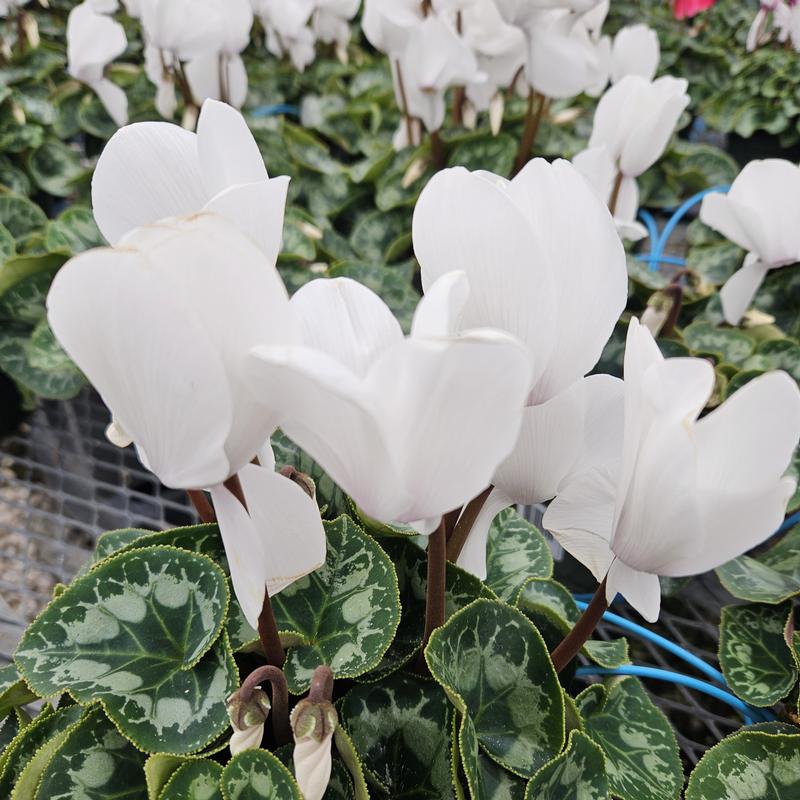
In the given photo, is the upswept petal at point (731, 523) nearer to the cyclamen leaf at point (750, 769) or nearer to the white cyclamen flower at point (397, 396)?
the white cyclamen flower at point (397, 396)

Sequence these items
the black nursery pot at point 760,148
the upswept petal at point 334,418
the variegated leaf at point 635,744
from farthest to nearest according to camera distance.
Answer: the black nursery pot at point 760,148 < the variegated leaf at point 635,744 < the upswept petal at point 334,418

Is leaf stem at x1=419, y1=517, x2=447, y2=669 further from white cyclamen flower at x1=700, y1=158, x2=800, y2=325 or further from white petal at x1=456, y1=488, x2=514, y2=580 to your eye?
white cyclamen flower at x1=700, y1=158, x2=800, y2=325

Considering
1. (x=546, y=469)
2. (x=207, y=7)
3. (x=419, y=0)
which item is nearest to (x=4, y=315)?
(x=207, y=7)

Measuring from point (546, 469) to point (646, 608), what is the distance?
0.31 feet

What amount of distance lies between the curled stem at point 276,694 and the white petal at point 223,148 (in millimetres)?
269

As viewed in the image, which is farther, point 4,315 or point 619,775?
point 4,315

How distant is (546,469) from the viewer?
0.47 metres

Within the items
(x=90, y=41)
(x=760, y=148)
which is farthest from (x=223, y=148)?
(x=760, y=148)

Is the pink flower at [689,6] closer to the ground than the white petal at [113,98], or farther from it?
farther from it

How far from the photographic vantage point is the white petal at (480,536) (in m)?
0.51

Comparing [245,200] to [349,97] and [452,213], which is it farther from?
[349,97]

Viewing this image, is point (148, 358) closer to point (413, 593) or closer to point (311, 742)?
point (311, 742)

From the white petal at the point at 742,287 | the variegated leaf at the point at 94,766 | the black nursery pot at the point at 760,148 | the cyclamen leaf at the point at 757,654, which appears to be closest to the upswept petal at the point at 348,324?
the variegated leaf at the point at 94,766

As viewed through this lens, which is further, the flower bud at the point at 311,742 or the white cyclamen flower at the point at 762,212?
the white cyclamen flower at the point at 762,212
